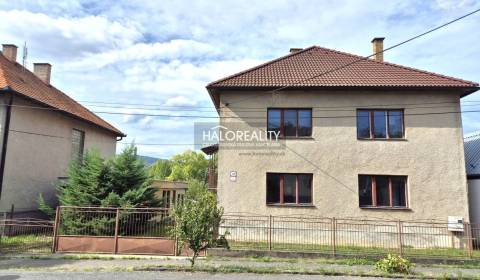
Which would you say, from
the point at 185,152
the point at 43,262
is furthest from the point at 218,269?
the point at 185,152

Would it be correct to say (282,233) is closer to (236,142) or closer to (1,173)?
(236,142)

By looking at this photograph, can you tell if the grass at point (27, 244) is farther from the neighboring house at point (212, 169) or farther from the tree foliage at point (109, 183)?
the neighboring house at point (212, 169)

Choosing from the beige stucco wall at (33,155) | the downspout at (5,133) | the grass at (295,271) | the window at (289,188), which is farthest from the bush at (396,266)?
the downspout at (5,133)

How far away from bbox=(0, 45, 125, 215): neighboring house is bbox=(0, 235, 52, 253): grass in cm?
238

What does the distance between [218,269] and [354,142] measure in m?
7.65

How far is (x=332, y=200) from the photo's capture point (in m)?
13.0

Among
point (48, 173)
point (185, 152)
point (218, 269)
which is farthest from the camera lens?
point (185, 152)

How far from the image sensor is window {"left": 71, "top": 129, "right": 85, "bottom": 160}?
18.9 meters

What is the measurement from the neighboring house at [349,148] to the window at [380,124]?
39mm

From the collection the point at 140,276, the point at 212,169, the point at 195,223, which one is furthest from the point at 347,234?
the point at 140,276

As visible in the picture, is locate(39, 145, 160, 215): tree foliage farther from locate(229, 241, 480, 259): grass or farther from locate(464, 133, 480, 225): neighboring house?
locate(464, 133, 480, 225): neighboring house

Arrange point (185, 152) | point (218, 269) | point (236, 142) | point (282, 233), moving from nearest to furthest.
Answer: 1. point (218, 269)
2. point (282, 233)
3. point (236, 142)
4. point (185, 152)

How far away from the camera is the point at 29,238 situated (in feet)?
38.7

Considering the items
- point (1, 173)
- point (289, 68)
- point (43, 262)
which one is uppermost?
point (289, 68)
